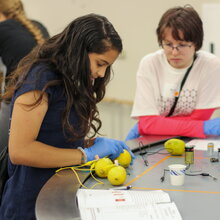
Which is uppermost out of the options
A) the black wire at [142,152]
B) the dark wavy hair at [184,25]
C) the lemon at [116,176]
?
the dark wavy hair at [184,25]

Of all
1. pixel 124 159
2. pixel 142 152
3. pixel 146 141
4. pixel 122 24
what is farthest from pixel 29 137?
pixel 122 24

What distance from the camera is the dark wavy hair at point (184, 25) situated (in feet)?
7.92

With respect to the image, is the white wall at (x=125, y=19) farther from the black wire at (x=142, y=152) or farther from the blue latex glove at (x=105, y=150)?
the blue latex glove at (x=105, y=150)

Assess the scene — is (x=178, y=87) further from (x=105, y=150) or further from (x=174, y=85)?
(x=105, y=150)

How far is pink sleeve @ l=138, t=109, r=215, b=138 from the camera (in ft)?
7.91

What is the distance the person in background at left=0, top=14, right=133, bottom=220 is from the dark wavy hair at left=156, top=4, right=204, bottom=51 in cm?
77

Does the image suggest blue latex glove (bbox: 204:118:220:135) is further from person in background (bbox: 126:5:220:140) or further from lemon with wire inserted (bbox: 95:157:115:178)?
lemon with wire inserted (bbox: 95:157:115:178)

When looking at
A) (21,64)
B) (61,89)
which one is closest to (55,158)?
(61,89)

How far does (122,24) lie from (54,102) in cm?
240

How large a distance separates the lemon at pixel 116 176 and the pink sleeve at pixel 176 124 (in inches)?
37.1

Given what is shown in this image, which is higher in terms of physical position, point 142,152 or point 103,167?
point 103,167

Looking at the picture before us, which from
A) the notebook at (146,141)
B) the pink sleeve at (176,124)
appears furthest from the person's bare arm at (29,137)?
the pink sleeve at (176,124)

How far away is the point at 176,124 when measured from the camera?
244 centimetres

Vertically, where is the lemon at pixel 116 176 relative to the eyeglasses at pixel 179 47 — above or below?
below
